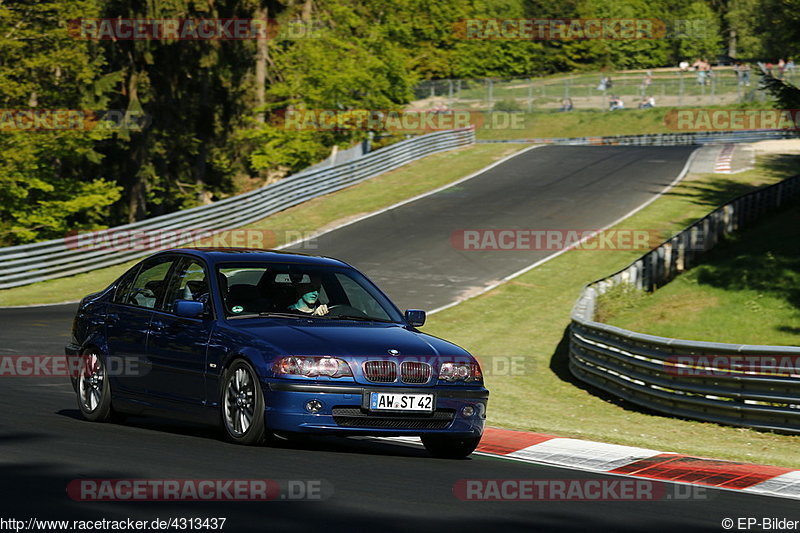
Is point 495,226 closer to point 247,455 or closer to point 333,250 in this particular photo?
point 333,250

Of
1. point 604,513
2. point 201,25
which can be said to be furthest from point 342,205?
point 604,513

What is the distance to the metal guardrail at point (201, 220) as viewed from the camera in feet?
96.6

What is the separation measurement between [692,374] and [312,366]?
6488mm

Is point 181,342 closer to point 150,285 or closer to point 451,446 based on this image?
point 150,285

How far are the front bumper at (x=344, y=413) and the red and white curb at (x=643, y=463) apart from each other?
3.75 ft

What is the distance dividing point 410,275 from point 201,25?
97.2 ft

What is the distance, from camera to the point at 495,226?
3409cm

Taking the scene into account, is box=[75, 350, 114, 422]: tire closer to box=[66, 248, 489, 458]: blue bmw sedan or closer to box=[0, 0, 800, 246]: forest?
box=[66, 248, 489, 458]: blue bmw sedan

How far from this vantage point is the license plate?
8.49 meters

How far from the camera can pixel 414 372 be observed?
8695 mm

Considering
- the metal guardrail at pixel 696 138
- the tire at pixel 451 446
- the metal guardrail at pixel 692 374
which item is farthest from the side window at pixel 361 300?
the metal guardrail at pixel 696 138

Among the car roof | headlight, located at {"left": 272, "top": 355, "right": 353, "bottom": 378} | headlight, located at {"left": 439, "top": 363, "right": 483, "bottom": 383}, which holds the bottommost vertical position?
headlight, located at {"left": 439, "top": 363, "right": 483, "bottom": 383}

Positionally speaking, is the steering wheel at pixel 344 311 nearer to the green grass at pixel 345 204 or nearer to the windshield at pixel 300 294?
the windshield at pixel 300 294

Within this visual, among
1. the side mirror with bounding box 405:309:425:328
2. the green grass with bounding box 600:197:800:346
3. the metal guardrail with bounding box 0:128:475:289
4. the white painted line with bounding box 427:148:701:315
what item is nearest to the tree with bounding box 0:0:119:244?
the metal guardrail with bounding box 0:128:475:289
